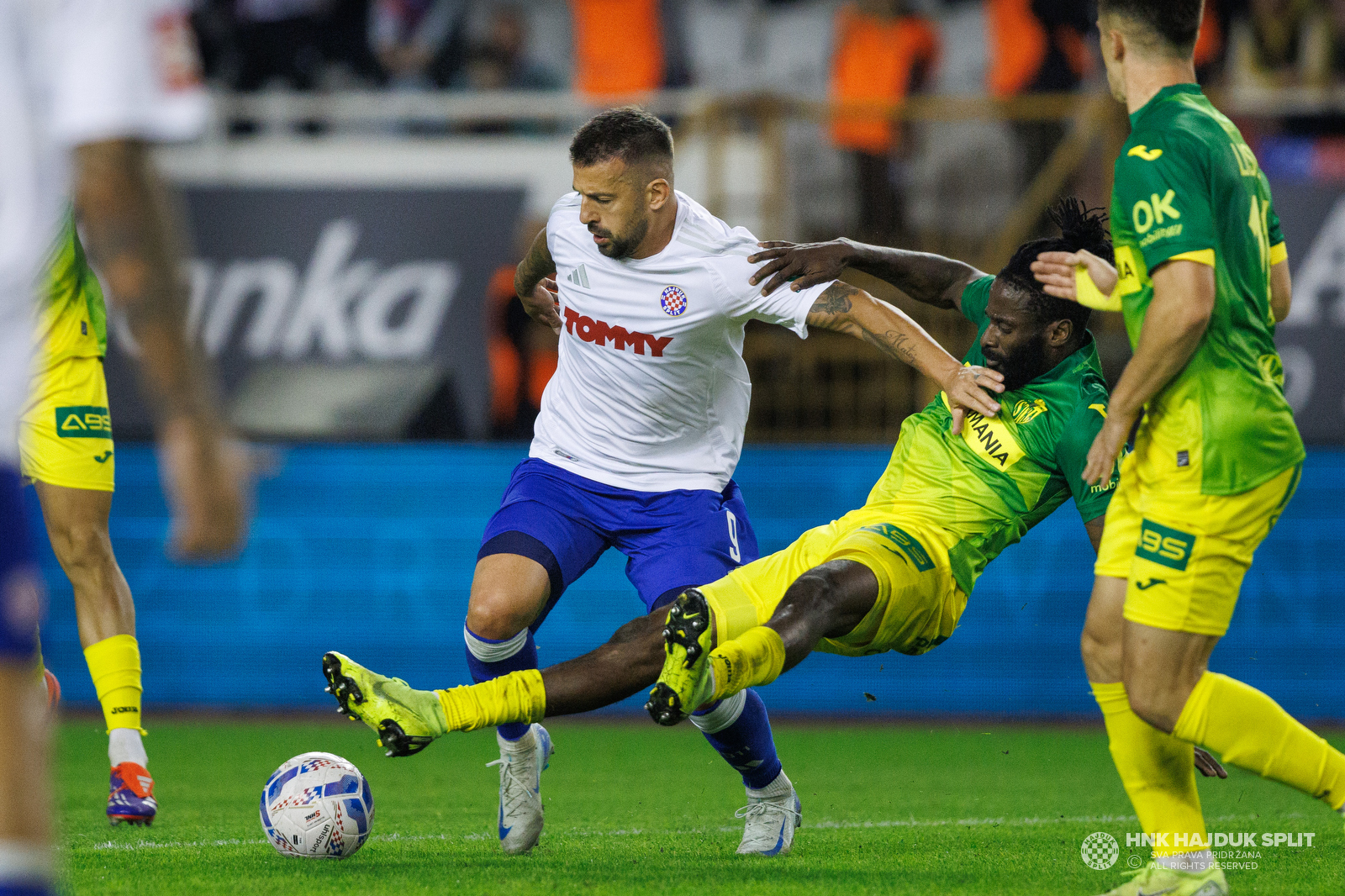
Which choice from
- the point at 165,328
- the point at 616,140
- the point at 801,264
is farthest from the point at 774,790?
the point at 165,328

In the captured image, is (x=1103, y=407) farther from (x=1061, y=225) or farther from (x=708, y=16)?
(x=708, y=16)

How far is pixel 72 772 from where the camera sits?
7.51m

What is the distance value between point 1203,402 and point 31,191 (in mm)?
Answer: 2867

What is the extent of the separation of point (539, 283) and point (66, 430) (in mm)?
1879

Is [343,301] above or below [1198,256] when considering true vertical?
below

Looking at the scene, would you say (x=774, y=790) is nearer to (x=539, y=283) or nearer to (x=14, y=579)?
(x=539, y=283)

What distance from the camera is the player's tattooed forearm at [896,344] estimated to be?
4.88 m

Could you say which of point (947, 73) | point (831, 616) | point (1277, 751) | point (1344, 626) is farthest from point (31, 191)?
point (947, 73)

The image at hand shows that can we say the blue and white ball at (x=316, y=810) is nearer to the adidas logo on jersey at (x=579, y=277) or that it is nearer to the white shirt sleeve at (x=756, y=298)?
the adidas logo on jersey at (x=579, y=277)

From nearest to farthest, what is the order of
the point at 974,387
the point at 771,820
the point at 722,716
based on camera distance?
1. the point at 974,387
2. the point at 722,716
3. the point at 771,820

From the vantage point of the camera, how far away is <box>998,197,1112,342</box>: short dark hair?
4980mm

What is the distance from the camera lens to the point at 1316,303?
10.5m

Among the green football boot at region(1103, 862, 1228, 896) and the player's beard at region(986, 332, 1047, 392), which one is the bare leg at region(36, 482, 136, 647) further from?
the green football boot at region(1103, 862, 1228, 896)

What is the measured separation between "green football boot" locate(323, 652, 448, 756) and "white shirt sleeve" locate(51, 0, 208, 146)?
2.17 meters
